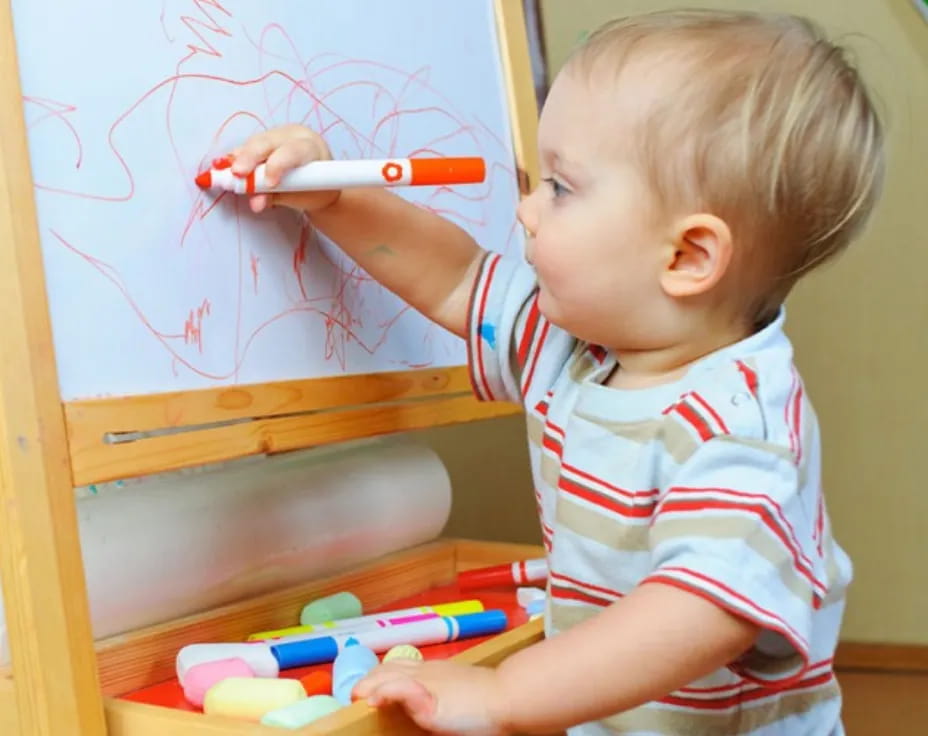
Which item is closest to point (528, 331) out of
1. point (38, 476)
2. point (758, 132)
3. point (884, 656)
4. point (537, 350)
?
point (537, 350)

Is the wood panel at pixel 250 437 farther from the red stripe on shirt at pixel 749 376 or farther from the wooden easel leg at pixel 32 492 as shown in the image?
the red stripe on shirt at pixel 749 376

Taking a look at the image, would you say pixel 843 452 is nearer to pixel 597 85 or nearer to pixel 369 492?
pixel 369 492

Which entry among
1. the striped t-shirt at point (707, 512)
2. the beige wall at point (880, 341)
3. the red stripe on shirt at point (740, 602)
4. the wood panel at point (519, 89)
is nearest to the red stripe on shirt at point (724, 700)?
the striped t-shirt at point (707, 512)

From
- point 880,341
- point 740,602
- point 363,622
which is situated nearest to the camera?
point 740,602

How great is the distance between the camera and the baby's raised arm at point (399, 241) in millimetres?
783

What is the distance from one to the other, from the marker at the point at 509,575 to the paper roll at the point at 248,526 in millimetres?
62

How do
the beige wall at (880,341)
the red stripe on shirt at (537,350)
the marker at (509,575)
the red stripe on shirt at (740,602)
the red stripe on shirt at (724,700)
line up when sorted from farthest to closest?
the beige wall at (880,341) → the marker at (509,575) → the red stripe on shirt at (537,350) → the red stripe on shirt at (724,700) → the red stripe on shirt at (740,602)

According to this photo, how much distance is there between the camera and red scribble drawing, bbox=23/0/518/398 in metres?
0.67

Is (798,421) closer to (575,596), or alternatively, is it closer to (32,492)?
(575,596)

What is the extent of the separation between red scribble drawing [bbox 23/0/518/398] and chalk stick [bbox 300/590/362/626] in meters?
0.17

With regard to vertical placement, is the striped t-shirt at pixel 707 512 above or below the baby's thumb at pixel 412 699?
above

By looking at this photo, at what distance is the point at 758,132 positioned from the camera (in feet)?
2.16

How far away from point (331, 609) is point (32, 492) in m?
0.29

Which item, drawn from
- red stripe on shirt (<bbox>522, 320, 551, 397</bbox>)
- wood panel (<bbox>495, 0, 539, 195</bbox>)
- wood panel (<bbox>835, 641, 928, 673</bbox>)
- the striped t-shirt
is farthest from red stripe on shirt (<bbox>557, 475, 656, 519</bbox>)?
wood panel (<bbox>835, 641, 928, 673</bbox>)
